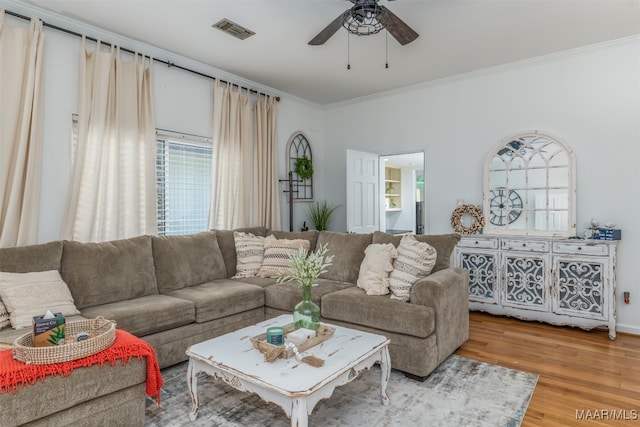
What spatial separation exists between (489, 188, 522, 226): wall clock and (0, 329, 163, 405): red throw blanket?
3855 millimetres

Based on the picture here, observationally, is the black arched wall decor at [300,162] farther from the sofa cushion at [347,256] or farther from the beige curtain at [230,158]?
the sofa cushion at [347,256]

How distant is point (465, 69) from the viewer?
4.38m

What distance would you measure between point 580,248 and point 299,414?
3.34 meters

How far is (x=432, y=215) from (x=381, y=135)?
1.41 metres

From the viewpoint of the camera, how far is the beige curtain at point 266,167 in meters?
4.83

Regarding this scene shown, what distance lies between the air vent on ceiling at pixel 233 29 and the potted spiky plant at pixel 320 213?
110 inches

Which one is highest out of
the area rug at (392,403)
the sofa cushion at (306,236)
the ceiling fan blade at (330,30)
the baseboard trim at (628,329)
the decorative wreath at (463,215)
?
the ceiling fan blade at (330,30)

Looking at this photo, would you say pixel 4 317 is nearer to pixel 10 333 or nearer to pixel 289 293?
pixel 10 333

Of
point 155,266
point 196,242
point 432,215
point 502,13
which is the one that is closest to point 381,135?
point 432,215

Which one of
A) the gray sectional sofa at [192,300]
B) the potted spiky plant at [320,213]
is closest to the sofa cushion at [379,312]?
the gray sectional sofa at [192,300]

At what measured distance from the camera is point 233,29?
10.9 feet

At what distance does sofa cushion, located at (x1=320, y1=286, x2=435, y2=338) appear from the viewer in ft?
8.61

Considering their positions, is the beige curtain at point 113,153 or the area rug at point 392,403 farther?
the beige curtain at point 113,153

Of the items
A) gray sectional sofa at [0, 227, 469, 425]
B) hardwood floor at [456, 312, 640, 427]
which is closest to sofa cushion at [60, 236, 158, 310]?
gray sectional sofa at [0, 227, 469, 425]
